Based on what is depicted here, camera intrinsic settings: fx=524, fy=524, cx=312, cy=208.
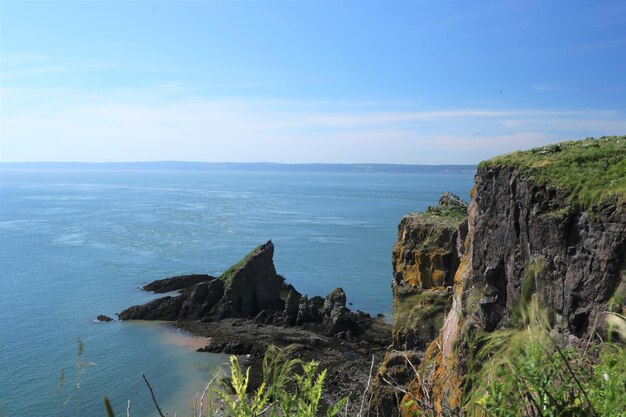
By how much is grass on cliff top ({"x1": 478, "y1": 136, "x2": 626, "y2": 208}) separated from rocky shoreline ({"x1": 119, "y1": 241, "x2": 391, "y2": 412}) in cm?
1929

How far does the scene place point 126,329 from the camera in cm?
4503

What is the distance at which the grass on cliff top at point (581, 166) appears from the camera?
14.9 m

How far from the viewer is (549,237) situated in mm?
15680

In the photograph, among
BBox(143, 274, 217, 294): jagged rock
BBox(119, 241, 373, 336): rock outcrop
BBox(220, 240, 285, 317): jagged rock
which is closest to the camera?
BBox(119, 241, 373, 336): rock outcrop

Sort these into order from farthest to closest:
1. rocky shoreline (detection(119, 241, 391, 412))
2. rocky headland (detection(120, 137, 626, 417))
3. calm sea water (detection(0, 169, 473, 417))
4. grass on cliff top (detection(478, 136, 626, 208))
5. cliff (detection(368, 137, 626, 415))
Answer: rocky shoreline (detection(119, 241, 391, 412)) < calm sea water (detection(0, 169, 473, 417)) < grass on cliff top (detection(478, 136, 626, 208)) < cliff (detection(368, 137, 626, 415)) < rocky headland (detection(120, 137, 626, 417))

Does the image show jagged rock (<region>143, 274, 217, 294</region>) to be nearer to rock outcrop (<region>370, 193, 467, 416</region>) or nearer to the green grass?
rock outcrop (<region>370, 193, 467, 416</region>)

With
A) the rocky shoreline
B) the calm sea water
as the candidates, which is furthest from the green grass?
the rocky shoreline

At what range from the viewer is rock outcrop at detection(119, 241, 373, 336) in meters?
46.6

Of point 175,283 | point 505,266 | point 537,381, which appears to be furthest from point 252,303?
point 537,381

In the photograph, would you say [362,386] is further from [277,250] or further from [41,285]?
[277,250]

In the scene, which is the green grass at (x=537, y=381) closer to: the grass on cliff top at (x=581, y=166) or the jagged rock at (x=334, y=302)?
the grass on cliff top at (x=581, y=166)

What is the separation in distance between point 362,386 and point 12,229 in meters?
86.9

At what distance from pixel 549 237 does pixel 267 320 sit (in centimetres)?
3527

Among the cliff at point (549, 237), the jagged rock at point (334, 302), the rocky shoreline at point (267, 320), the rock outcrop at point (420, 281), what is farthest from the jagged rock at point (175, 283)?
the cliff at point (549, 237)
